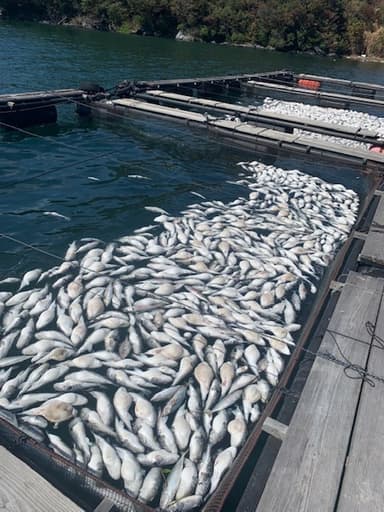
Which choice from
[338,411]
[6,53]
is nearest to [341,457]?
[338,411]

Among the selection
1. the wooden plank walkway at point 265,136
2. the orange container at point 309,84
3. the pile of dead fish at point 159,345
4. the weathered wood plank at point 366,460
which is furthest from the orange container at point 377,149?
the orange container at point 309,84

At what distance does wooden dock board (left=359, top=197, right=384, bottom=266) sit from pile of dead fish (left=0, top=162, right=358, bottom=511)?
34.1 inches

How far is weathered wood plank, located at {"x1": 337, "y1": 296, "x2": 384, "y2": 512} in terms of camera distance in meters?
3.32

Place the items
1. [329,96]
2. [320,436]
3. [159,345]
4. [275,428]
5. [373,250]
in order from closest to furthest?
[320,436], [275,428], [159,345], [373,250], [329,96]

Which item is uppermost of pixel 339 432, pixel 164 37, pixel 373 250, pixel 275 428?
pixel 164 37

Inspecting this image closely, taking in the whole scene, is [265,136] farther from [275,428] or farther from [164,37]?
[164,37]

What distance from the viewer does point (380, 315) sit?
560 centimetres

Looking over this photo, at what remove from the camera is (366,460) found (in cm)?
363

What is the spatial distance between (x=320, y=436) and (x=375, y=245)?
4.76 m

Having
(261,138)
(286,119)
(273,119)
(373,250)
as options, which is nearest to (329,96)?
(286,119)

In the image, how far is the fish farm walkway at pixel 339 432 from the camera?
3.36 m

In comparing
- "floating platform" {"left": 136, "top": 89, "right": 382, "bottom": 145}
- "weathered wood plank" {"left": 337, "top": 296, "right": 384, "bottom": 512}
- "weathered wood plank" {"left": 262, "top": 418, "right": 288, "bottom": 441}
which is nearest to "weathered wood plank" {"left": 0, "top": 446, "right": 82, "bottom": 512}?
"weathered wood plank" {"left": 262, "top": 418, "right": 288, "bottom": 441}

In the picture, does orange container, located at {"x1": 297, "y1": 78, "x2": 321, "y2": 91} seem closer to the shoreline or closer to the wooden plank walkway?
the wooden plank walkway

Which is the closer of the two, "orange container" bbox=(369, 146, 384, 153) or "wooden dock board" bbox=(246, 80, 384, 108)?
"orange container" bbox=(369, 146, 384, 153)
